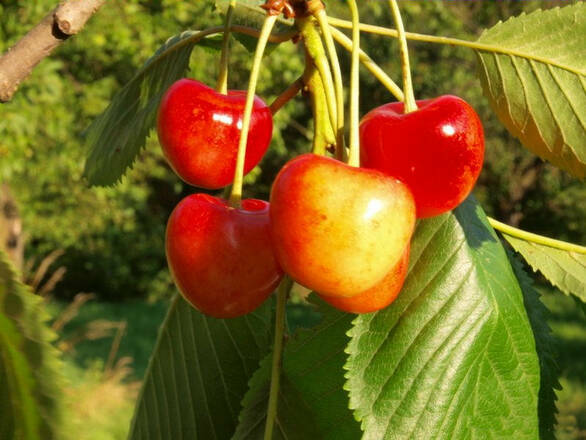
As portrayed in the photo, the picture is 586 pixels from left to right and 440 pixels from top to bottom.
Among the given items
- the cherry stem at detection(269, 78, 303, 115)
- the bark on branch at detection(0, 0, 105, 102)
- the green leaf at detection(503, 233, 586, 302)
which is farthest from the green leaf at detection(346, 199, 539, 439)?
the bark on branch at detection(0, 0, 105, 102)

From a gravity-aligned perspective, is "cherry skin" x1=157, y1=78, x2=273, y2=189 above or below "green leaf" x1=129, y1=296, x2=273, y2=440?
above

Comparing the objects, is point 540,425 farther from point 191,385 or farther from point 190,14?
point 190,14

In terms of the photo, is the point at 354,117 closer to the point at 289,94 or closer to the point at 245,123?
the point at 245,123

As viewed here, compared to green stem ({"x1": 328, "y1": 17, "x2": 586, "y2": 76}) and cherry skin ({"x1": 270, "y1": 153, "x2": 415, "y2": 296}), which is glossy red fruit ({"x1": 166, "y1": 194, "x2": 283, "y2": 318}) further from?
green stem ({"x1": 328, "y1": 17, "x2": 586, "y2": 76})

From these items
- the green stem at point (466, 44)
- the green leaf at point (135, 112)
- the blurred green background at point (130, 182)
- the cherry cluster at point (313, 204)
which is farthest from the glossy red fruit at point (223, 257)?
the blurred green background at point (130, 182)

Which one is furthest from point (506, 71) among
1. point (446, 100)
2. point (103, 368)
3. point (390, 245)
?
point (103, 368)
